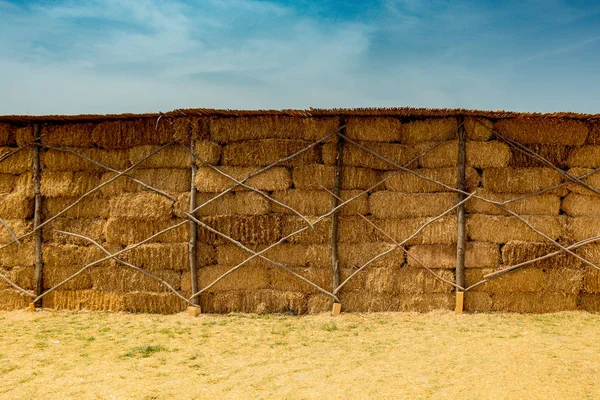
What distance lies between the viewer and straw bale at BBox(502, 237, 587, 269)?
7949mm

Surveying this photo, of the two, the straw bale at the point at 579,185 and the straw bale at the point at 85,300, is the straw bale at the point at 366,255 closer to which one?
the straw bale at the point at 579,185

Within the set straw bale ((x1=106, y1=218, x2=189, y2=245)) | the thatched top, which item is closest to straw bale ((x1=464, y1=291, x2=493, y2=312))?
the thatched top

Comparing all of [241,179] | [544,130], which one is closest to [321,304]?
[241,179]

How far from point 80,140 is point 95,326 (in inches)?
136

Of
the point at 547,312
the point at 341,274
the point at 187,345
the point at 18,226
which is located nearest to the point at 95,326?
the point at 187,345

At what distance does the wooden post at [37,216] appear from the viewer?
27.8 ft

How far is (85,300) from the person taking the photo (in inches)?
331

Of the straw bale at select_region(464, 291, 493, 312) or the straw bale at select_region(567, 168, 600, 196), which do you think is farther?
the straw bale at select_region(567, 168, 600, 196)

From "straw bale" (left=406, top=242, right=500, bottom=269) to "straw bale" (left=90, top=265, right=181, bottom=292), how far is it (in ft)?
14.1

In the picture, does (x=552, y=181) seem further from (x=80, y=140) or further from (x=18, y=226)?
(x=18, y=226)

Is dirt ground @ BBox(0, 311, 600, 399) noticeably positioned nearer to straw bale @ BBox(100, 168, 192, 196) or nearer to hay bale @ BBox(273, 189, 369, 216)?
hay bale @ BBox(273, 189, 369, 216)

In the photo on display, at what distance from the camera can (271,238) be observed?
801 centimetres

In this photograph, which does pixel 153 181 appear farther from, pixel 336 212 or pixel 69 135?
pixel 336 212

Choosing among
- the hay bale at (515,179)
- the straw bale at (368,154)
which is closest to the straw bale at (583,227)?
the hay bale at (515,179)
